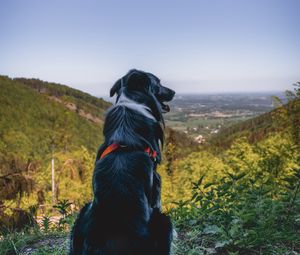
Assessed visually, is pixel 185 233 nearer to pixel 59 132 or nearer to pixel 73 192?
pixel 73 192

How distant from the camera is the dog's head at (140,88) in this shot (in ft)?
10.1

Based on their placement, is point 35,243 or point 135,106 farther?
point 35,243

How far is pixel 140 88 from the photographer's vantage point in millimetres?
3129

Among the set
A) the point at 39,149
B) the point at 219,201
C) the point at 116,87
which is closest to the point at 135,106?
→ the point at 116,87

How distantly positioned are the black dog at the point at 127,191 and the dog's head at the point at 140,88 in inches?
0.5

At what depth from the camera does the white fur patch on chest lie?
2844 mm

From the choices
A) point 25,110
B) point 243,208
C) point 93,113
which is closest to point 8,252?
point 243,208

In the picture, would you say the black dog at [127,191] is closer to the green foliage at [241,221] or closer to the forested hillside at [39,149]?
the forested hillside at [39,149]

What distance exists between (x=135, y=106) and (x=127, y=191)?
2.85 ft

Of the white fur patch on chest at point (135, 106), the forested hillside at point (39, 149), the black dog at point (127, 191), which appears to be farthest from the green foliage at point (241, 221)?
the forested hillside at point (39, 149)

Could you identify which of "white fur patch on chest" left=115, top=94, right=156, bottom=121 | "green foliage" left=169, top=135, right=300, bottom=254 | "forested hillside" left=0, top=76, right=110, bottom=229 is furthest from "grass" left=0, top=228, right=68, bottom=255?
"white fur patch on chest" left=115, top=94, right=156, bottom=121

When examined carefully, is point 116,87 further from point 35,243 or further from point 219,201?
point 35,243

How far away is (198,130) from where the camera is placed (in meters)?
200

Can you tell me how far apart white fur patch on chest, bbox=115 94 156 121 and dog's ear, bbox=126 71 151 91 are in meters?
0.17
